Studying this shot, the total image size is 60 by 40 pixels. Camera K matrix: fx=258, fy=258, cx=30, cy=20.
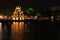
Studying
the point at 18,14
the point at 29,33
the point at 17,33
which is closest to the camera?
the point at 29,33

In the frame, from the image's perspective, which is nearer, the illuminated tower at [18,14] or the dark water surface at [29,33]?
the dark water surface at [29,33]

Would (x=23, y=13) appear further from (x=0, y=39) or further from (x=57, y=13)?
(x=0, y=39)

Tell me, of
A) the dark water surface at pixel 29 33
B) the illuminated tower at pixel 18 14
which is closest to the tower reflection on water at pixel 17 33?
the dark water surface at pixel 29 33

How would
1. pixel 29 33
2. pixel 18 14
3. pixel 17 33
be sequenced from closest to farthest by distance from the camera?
pixel 29 33 → pixel 17 33 → pixel 18 14

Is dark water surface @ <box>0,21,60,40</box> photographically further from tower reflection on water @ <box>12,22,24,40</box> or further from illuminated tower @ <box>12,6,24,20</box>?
illuminated tower @ <box>12,6,24,20</box>

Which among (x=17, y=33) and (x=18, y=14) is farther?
(x=18, y=14)

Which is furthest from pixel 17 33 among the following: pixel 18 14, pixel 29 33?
pixel 18 14

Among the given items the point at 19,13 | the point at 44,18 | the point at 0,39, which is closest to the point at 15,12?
the point at 19,13

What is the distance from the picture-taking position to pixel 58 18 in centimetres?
7006

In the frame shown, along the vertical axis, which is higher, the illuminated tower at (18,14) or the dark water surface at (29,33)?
the illuminated tower at (18,14)

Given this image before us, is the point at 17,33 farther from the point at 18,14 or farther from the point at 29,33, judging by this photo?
the point at 18,14

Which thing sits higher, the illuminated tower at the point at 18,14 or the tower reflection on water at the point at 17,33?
the illuminated tower at the point at 18,14

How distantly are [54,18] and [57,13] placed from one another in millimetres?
2802

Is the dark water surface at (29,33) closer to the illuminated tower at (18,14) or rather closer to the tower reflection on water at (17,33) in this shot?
the tower reflection on water at (17,33)
